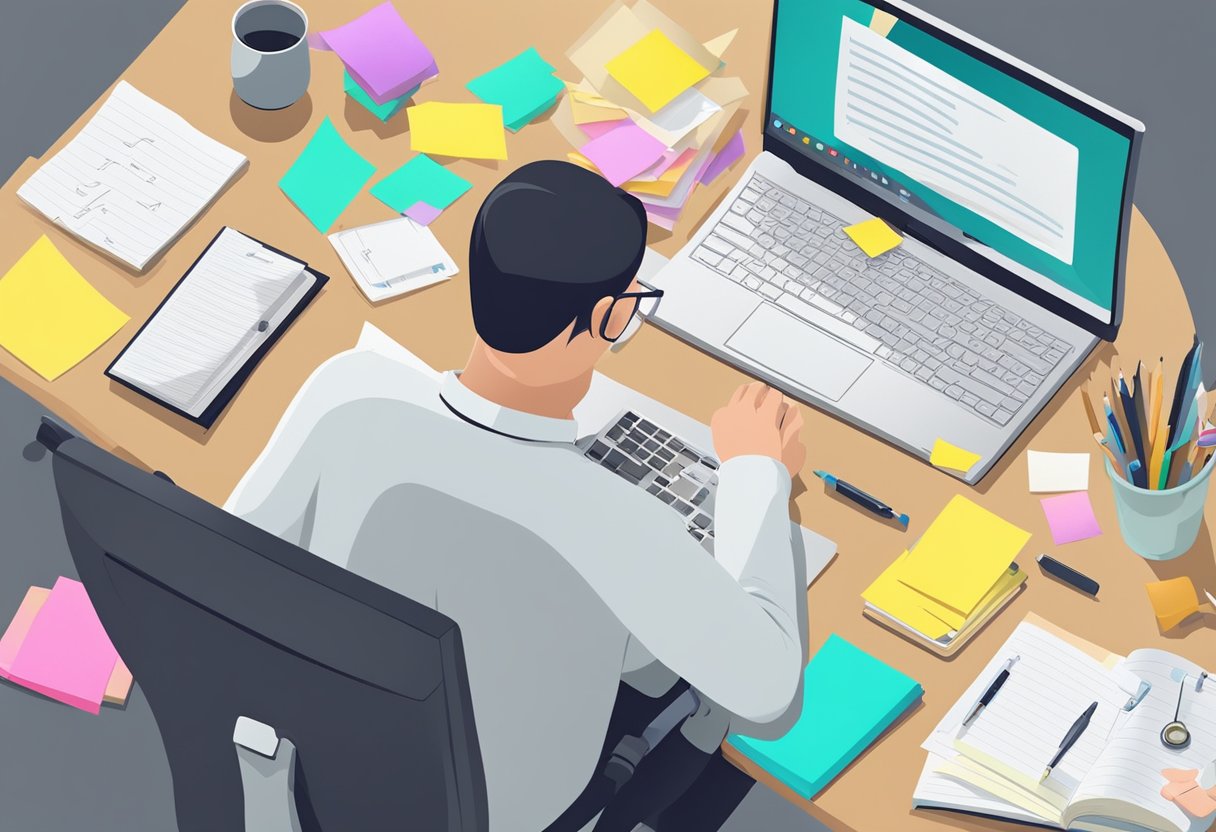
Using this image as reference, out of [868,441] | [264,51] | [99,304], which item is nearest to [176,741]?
[99,304]

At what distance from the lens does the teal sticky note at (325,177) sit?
2.43m

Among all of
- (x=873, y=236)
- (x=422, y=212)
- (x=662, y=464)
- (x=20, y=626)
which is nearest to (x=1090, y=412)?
(x=873, y=236)

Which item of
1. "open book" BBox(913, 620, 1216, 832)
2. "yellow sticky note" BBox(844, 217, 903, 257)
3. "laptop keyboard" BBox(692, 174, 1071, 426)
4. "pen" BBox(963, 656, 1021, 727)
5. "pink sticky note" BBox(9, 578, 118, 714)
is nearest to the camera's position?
"open book" BBox(913, 620, 1216, 832)

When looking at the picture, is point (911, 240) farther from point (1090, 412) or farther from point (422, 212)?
point (422, 212)

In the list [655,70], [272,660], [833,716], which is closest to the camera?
[272,660]

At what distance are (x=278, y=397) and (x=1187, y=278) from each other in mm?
1919

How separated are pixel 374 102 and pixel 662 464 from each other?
755 mm

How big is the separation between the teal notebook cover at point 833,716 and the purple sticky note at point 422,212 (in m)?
0.83

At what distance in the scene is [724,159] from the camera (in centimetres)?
248

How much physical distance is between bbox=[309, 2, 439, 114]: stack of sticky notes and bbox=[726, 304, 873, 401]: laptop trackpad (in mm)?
639

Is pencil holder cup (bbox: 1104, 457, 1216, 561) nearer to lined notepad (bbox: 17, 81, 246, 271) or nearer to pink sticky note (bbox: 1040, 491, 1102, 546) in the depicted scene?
pink sticky note (bbox: 1040, 491, 1102, 546)

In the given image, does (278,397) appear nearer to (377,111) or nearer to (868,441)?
(377,111)

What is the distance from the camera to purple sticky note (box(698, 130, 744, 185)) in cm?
Result: 247

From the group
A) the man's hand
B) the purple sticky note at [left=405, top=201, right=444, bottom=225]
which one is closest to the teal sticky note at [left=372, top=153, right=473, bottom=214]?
the purple sticky note at [left=405, top=201, right=444, bottom=225]
